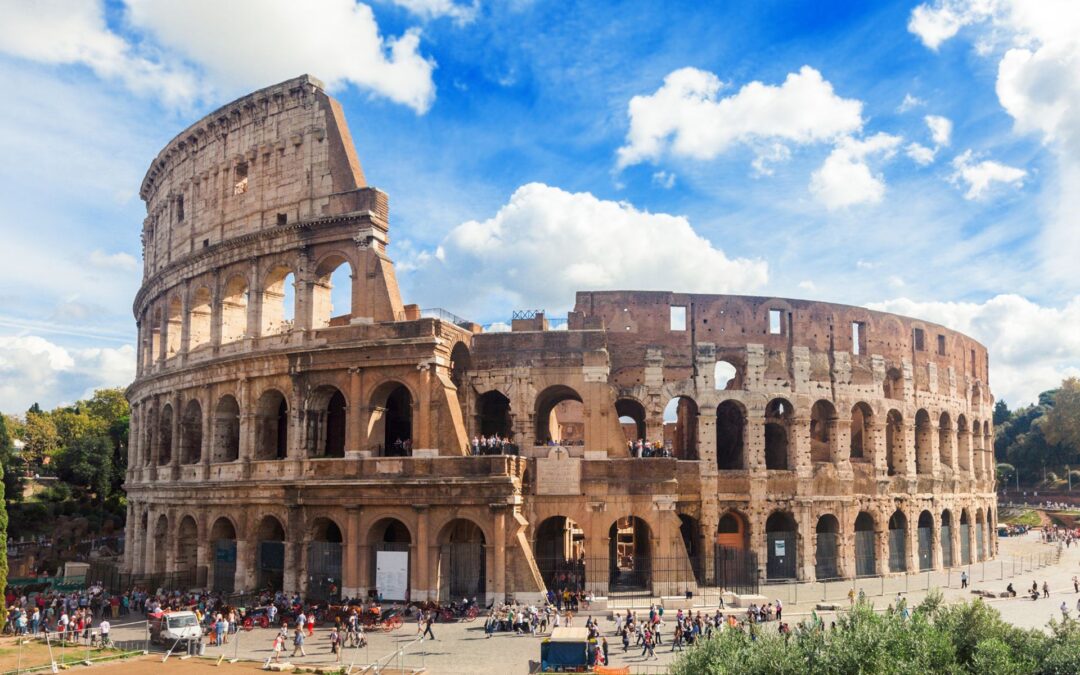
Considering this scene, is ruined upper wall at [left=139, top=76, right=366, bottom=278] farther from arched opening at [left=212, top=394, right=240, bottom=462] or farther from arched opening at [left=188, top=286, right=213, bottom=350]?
arched opening at [left=212, top=394, right=240, bottom=462]

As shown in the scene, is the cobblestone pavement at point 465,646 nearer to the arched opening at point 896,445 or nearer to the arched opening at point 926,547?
the arched opening at point 926,547

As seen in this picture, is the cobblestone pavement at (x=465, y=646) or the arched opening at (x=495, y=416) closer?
the cobblestone pavement at (x=465, y=646)

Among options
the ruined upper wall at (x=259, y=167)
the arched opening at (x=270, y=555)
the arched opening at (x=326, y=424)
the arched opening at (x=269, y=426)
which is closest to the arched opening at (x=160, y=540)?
the arched opening at (x=269, y=426)

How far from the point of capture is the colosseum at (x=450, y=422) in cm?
3022

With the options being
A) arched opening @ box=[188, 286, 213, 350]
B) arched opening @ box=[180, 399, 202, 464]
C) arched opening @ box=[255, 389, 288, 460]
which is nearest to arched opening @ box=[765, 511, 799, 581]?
arched opening @ box=[255, 389, 288, 460]

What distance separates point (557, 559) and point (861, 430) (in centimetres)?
1802

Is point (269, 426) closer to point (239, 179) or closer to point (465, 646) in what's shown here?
point (239, 179)

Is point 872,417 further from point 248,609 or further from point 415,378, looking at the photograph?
point 248,609

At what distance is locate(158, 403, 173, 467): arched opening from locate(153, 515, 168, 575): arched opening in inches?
106

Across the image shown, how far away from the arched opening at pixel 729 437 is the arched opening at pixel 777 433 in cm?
127

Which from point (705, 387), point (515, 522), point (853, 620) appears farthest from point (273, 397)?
point (853, 620)

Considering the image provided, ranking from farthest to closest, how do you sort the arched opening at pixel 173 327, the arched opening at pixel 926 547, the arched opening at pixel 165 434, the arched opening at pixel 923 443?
the arched opening at pixel 923 443, the arched opening at pixel 926 547, the arched opening at pixel 173 327, the arched opening at pixel 165 434

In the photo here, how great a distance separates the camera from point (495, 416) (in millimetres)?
35875

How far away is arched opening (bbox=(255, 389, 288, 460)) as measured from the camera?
110 feet
